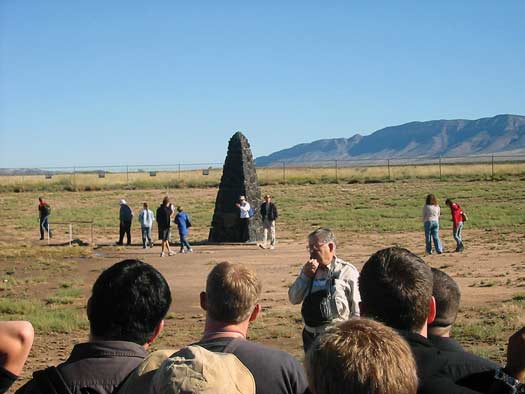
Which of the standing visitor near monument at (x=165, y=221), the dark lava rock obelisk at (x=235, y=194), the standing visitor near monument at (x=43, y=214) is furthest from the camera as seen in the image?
the standing visitor near monument at (x=43, y=214)

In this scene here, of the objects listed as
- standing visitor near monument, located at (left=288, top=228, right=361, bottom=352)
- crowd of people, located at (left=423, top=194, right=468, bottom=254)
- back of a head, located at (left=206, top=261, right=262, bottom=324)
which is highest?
back of a head, located at (left=206, top=261, right=262, bottom=324)

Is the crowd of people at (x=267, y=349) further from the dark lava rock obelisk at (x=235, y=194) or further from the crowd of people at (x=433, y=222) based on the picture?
the dark lava rock obelisk at (x=235, y=194)

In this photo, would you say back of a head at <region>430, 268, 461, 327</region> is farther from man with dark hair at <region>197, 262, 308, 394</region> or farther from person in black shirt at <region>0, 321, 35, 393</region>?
person in black shirt at <region>0, 321, 35, 393</region>

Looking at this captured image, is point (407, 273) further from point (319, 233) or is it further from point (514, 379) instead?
point (319, 233)

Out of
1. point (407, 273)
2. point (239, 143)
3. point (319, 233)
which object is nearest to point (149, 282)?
point (407, 273)

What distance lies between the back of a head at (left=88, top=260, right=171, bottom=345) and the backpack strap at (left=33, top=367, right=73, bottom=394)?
31cm

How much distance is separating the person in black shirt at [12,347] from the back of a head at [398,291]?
59.5 inches

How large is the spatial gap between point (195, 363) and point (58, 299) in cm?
1305

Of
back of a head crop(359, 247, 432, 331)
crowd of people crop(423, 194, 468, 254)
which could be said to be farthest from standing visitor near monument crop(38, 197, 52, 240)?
back of a head crop(359, 247, 432, 331)

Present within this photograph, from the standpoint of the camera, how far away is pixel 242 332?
3.97 meters

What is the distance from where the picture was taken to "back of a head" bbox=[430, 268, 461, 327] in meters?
3.95

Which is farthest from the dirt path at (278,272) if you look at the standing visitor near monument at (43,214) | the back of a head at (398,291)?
the back of a head at (398,291)

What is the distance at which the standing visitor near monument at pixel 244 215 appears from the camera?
2545 centimetres

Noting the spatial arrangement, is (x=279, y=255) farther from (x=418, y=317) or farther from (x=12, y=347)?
(x=12, y=347)
